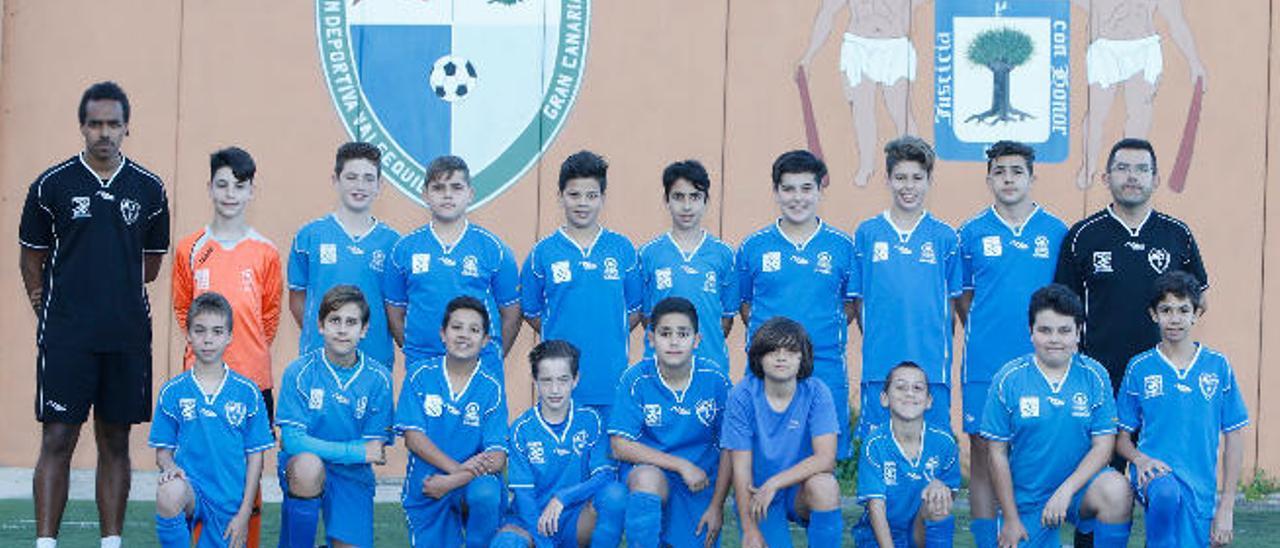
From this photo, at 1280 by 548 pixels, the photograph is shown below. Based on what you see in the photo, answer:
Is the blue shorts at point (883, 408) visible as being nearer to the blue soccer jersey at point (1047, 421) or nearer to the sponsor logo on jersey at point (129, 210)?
the blue soccer jersey at point (1047, 421)

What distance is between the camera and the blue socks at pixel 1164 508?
19.9ft

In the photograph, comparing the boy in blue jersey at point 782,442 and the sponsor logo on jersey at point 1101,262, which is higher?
the sponsor logo on jersey at point 1101,262

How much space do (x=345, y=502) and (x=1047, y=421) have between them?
2549 mm

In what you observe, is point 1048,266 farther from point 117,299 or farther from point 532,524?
point 117,299

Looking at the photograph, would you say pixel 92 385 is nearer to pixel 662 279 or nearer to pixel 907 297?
pixel 662 279

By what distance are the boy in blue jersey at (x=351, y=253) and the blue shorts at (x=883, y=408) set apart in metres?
1.91

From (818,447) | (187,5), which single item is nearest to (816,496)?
(818,447)

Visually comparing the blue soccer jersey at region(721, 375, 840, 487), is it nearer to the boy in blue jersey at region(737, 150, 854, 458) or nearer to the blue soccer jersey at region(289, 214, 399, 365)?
the boy in blue jersey at region(737, 150, 854, 458)

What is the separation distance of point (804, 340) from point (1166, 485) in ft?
4.44

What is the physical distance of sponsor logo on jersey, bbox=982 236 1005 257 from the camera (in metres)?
6.96

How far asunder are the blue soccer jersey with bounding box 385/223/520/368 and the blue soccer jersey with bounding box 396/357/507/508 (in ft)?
1.10

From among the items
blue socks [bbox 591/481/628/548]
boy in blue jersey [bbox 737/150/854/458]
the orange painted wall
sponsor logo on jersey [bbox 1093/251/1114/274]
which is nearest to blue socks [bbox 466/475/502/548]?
blue socks [bbox 591/481/628/548]

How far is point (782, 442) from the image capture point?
21.1ft

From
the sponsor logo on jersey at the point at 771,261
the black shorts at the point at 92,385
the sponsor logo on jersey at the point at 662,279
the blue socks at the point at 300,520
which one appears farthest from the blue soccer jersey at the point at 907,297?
the black shorts at the point at 92,385
